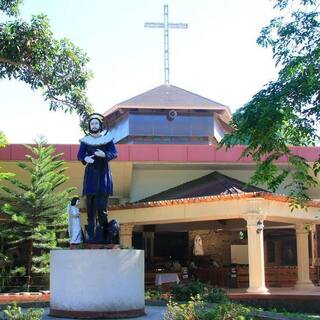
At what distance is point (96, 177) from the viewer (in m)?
10.1

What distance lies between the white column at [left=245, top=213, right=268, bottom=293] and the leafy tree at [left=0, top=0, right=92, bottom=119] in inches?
315

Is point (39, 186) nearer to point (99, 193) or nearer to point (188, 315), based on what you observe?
point (99, 193)

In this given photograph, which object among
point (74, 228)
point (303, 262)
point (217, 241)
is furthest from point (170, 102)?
point (74, 228)

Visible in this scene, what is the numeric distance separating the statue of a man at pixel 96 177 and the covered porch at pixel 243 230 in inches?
307

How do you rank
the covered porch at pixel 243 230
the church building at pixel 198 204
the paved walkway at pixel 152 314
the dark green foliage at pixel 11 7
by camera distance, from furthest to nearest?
1. the church building at pixel 198 204
2. the covered porch at pixel 243 230
3. the dark green foliage at pixel 11 7
4. the paved walkway at pixel 152 314

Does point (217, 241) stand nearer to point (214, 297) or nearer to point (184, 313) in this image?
point (214, 297)

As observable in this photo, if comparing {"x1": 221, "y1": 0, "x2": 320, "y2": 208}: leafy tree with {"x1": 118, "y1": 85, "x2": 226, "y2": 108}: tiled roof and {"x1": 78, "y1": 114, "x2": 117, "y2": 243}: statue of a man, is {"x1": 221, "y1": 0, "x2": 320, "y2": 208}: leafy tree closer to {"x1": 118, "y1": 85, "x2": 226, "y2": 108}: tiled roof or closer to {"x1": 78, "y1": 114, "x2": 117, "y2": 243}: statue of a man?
{"x1": 78, "y1": 114, "x2": 117, "y2": 243}: statue of a man

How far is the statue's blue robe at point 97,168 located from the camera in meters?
10.0

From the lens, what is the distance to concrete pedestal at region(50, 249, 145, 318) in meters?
9.48

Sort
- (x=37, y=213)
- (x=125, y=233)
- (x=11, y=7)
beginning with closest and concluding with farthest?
(x=11, y=7), (x=37, y=213), (x=125, y=233)

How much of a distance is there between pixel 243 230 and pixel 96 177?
15.6 metres

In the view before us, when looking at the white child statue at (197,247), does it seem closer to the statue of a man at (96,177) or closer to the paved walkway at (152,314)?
the paved walkway at (152,314)

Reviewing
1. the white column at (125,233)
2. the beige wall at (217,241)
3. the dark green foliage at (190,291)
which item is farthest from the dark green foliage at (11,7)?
the beige wall at (217,241)

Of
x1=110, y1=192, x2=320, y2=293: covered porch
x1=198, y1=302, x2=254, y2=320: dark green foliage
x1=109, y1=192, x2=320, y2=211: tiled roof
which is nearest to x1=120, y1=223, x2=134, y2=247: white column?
x1=110, y1=192, x2=320, y2=293: covered porch
